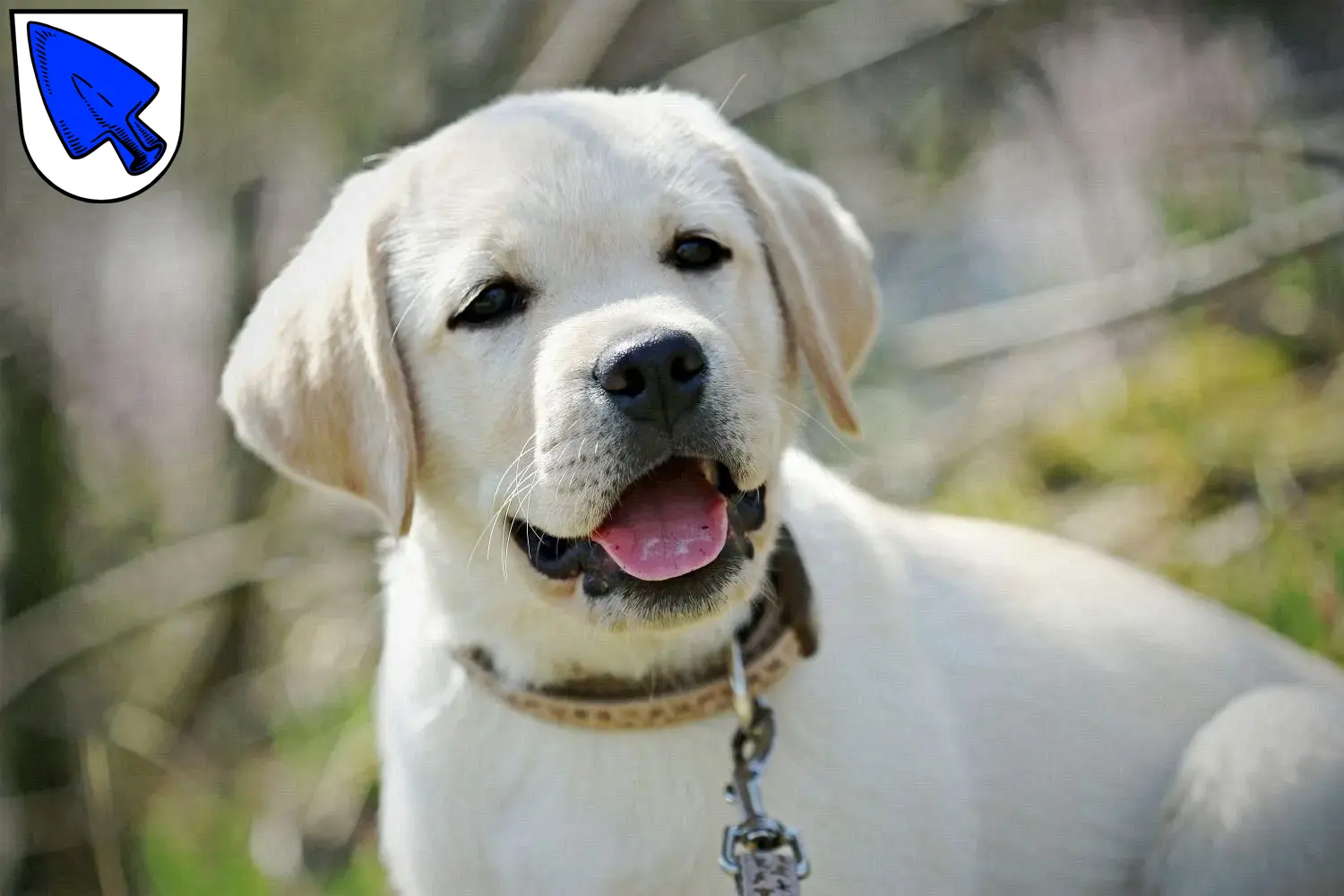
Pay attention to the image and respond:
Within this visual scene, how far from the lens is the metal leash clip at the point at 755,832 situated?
208 cm

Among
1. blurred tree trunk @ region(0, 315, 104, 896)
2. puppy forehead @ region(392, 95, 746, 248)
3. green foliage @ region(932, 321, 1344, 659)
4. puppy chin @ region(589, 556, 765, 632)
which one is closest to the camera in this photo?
puppy chin @ region(589, 556, 765, 632)

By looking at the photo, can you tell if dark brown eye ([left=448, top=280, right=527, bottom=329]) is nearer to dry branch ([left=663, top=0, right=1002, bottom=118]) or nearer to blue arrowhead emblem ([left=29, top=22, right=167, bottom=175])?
blue arrowhead emblem ([left=29, top=22, right=167, bottom=175])

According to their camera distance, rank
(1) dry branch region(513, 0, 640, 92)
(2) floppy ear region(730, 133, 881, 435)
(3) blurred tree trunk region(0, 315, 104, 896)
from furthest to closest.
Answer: (1) dry branch region(513, 0, 640, 92)
(3) blurred tree trunk region(0, 315, 104, 896)
(2) floppy ear region(730, 133, 881, 435)

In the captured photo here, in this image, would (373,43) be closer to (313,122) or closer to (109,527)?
(313,122)

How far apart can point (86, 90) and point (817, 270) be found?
1769 mm

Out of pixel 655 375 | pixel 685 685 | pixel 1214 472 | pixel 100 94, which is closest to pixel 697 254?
pixel 655 375

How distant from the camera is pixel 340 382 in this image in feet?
7.56

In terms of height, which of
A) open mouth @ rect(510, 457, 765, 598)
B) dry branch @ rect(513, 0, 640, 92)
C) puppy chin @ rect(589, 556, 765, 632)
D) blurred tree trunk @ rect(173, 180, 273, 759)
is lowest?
blurred tree trunk @ rect(173, 180, 273, 759)

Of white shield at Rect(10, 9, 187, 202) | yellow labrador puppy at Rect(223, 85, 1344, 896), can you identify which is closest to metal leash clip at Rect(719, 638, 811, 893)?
yellow labrador puppy at Rect(223, 85, 1344, 896)

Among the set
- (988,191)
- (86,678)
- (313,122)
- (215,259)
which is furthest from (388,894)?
(988,191)

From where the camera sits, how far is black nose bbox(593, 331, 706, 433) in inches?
78.9

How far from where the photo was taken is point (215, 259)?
4.39 m

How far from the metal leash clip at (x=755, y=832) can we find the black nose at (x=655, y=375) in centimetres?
54

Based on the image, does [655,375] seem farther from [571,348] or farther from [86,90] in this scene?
[86,90]
